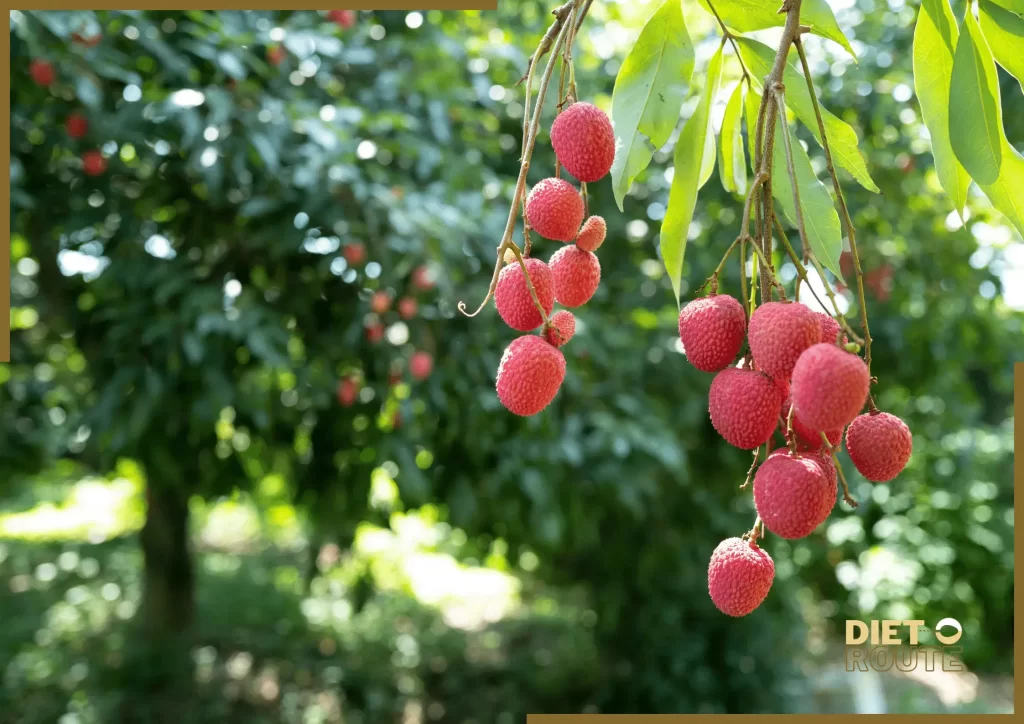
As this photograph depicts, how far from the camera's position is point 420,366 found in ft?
Answer: 5.10

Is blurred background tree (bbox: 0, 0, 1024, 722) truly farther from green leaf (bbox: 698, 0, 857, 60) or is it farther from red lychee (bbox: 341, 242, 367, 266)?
green leaf (bbox: 698, 0, 857, 60)

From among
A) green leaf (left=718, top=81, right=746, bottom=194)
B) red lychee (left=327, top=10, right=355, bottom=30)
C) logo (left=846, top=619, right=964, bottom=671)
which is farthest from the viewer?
logo (left=846, top=619, right=964, bottom=671)

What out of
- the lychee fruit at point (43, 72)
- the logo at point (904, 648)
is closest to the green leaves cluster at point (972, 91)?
the lychee fruit at point (43, 72)

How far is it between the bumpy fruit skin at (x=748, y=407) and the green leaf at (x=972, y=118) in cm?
20

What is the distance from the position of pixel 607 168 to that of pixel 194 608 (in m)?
3.00

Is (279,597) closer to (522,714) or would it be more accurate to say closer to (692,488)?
(522,714)

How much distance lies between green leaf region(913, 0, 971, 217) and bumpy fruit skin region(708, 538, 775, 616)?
0.83 ft

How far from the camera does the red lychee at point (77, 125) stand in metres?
1.48

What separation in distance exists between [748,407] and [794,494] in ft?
0.13

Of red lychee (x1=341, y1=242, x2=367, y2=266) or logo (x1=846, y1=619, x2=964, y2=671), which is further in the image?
logo (x1=846, y1=619, x2=964, y2=671)

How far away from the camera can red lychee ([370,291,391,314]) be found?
1551 mm

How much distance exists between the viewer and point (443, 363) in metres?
1.61

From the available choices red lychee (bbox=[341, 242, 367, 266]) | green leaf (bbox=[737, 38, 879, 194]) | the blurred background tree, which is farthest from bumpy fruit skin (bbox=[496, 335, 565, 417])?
red lychee (bbox=[341, 242, 367, 266])

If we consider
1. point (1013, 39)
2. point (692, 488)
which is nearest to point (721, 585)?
point (1013, 39)
